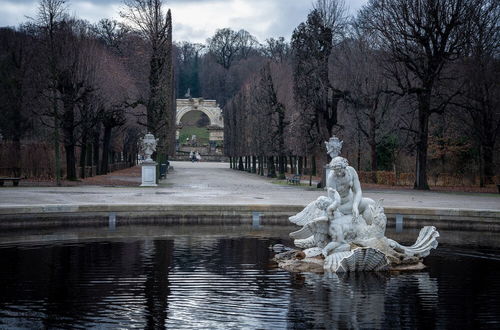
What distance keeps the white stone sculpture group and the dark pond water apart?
35cm

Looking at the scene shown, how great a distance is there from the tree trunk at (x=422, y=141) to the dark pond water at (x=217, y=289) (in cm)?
1802

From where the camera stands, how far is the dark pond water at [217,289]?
8.81 metres

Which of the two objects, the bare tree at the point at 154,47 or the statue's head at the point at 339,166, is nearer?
the statue's head at the point at 339,166

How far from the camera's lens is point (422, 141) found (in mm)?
33281

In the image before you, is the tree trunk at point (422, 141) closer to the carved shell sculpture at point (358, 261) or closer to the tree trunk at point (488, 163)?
the tree trunk at point (488, 163)

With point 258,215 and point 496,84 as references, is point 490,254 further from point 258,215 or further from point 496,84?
point 496,84

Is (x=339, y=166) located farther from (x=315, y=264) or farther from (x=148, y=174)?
(x=148, y=174)

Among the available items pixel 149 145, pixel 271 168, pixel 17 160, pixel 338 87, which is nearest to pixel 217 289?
pixel 149 145

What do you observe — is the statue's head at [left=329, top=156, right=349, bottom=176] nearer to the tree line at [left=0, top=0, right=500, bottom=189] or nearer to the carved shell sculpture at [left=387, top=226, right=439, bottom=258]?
the carved shell sculpture at [left=387, top=226, right=439, bottom=258]

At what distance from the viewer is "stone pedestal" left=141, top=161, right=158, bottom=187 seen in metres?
33.7

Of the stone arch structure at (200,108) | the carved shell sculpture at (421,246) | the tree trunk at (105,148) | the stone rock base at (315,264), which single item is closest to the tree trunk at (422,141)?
the carved shell sculpture at (421,246)

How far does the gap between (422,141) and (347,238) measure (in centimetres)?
Answer: 2178

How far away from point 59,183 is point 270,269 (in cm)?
2219

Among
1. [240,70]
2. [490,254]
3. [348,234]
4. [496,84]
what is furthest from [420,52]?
[240,70]
